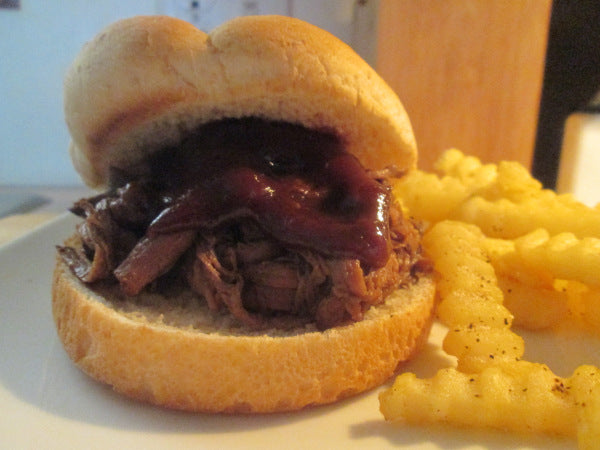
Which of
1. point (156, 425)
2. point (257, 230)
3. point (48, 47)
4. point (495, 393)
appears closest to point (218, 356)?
point (156, 425)

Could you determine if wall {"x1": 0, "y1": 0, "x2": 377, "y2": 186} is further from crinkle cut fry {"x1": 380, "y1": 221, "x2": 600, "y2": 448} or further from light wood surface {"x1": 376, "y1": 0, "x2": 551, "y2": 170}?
crinkle cut fry {"x1": 380, "y1": 221, "x2": 600, "y2": 448}

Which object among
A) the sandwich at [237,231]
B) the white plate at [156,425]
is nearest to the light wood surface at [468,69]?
the sandwich at [237,231]

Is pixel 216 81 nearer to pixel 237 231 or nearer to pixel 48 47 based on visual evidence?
pixel 237 231

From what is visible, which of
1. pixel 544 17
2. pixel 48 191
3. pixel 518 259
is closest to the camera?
pixel 518 259

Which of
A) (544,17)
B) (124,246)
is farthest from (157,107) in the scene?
(544,17)

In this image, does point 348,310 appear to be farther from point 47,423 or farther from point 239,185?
point 47,423

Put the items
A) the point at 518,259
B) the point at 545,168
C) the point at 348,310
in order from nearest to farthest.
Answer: the point at 348,310, the point at 518,259, the point at 545,168

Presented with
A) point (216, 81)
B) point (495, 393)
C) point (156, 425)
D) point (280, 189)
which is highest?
point (216, 81)
